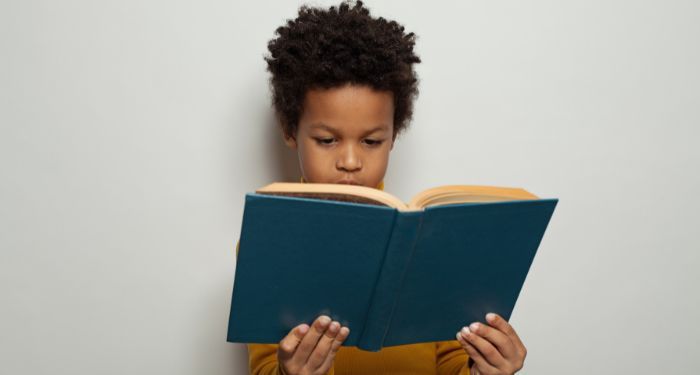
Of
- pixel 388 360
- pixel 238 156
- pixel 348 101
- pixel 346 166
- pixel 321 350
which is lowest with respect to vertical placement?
pixel 388 360

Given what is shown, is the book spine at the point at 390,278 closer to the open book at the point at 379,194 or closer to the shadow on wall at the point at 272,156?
the open book at the point at 379,194

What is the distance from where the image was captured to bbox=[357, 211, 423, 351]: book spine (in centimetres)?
91

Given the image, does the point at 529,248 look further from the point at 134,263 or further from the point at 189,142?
the point at 134,263

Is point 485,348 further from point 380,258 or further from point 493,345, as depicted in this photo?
point 380,258

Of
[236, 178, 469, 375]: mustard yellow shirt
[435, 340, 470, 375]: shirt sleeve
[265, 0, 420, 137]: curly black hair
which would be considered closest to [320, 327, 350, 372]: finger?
[236, 178, 469, 375]: mustard yellow shirt

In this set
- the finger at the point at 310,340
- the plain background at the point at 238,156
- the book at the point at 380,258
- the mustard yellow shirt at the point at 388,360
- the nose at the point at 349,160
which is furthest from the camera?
the plain background at the point at 238,156

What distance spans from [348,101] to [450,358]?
563 millimetres

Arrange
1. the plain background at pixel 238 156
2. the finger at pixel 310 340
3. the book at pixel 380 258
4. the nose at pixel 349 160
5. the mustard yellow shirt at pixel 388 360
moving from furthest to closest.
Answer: the plain background at pixel 238 156
the mustard yellow shirt at pixel 388 360
the nose at pixel 349 160
the finger at pixel 310 340
the book at pixel 380 258

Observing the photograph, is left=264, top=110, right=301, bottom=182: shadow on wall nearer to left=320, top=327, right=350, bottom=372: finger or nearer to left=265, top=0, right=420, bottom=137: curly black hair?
left=265, top=0, right=420, bottom=137: curly black hair

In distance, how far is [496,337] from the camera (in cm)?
108

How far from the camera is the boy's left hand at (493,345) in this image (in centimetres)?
108

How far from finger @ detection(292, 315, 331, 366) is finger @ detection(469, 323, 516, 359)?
0.25 metres

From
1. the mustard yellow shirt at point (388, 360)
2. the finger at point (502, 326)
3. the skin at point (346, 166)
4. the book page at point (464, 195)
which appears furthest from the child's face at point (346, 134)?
the finger at point (502, 326)

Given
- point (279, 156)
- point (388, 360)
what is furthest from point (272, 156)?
point (388, 360)
